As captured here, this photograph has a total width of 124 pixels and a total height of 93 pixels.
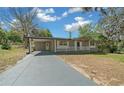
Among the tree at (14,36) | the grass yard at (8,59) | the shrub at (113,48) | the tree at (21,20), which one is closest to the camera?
the grass yard at (8,59)

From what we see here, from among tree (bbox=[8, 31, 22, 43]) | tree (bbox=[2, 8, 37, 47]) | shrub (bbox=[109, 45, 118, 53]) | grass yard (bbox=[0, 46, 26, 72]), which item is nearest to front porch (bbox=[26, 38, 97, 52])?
tree (bbox=[2, 8, 37, 47])

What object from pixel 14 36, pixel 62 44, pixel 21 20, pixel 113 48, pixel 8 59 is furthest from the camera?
pixel 14 36

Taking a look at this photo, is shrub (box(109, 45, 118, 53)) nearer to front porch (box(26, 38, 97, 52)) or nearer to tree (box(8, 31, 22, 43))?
front porch (box(26, 38, 97, 52))

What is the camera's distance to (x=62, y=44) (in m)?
33.3

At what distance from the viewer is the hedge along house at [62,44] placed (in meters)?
32.4

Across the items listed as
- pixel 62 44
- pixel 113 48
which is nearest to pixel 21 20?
Result: pixel 62 44

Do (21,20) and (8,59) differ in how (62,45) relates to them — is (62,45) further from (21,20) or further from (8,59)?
(8,59)

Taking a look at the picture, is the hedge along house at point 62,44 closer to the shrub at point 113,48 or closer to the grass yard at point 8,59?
the shrub at point 113,48

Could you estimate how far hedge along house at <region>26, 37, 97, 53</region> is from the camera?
32.4 m

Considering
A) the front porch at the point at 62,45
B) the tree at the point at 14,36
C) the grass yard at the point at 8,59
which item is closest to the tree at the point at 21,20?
the tree at the point at 14,36

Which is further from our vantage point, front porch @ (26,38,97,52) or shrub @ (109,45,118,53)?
front porch @ (26,38,97,52)

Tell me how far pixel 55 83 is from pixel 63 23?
18.4 meters
